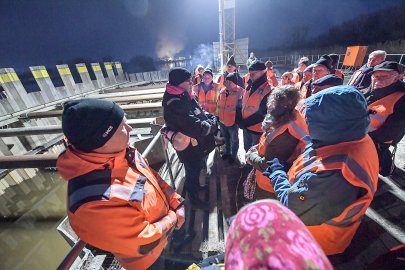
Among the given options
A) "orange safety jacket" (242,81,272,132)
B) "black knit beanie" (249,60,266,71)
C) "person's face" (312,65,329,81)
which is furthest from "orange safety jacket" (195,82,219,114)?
"person's face" (312,65,329,81)

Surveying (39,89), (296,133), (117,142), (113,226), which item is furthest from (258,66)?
(39,89)

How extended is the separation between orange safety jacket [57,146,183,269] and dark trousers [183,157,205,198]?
1.68m

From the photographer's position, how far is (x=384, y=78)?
9.49ft

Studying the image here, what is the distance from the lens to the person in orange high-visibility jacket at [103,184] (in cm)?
117

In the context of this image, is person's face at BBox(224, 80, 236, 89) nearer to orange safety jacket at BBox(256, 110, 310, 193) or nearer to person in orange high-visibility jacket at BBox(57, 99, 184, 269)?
orange safety jacket at BBox(256, 110, 310, 193)

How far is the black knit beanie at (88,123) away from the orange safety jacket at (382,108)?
3.52 metres

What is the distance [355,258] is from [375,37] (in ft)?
138

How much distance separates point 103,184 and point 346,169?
1.56 m

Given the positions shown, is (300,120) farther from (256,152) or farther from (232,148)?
(232,148)

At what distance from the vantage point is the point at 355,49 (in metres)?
14.5

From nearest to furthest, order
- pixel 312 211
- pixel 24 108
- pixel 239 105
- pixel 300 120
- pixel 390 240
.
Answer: pixel 312 211
pixel 300 120
pixel 390 240
pixel 239 105
pixel 24 108

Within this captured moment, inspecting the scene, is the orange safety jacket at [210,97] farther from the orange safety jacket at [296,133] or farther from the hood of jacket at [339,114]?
the hood of jacket at [339,114]

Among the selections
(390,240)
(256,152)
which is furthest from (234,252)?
(390,240)

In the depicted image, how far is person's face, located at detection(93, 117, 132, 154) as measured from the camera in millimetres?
1333
